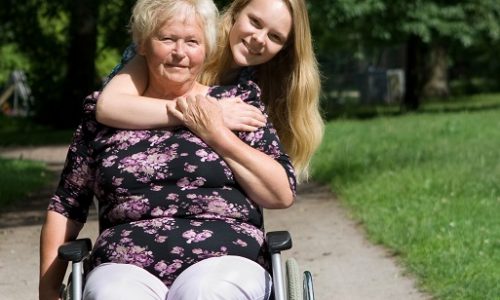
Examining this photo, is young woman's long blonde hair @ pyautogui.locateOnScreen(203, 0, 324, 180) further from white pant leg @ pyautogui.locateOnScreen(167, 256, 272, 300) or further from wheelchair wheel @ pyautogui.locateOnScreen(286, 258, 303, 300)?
white pant leg @ pyautogui.locateOnScreen(167, 256, 272, 300)

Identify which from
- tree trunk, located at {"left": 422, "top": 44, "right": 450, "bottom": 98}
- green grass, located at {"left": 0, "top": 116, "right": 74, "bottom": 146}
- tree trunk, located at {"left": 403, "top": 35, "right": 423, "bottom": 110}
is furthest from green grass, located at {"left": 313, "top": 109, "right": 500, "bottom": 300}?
tree trunk, located at {"left": 422, "top": 44, "right": 450, "bottom": 98}

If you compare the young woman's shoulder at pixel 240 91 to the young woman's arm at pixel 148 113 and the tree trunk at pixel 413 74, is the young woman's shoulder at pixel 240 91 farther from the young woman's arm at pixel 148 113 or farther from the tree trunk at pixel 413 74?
the tree trunk at pixel 413 74

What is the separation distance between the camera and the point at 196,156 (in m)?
3.86

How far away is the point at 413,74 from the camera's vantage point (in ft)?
98.0

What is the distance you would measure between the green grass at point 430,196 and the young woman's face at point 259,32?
2381 mm

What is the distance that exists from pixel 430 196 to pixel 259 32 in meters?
5.94

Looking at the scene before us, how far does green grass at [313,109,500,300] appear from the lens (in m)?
6.95

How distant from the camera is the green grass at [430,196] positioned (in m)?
6.95

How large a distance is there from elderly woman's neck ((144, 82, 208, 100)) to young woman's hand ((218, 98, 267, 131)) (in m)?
0.13

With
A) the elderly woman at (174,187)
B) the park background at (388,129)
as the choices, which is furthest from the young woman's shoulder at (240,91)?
the park background at (388,129)

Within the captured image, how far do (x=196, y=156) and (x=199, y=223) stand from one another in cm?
22

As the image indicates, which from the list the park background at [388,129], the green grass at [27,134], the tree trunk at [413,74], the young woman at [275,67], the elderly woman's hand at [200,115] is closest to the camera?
the elderly woman's hand at [200,115]

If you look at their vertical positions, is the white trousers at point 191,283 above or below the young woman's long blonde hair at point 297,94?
below

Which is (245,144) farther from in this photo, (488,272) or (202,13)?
(488,272)
